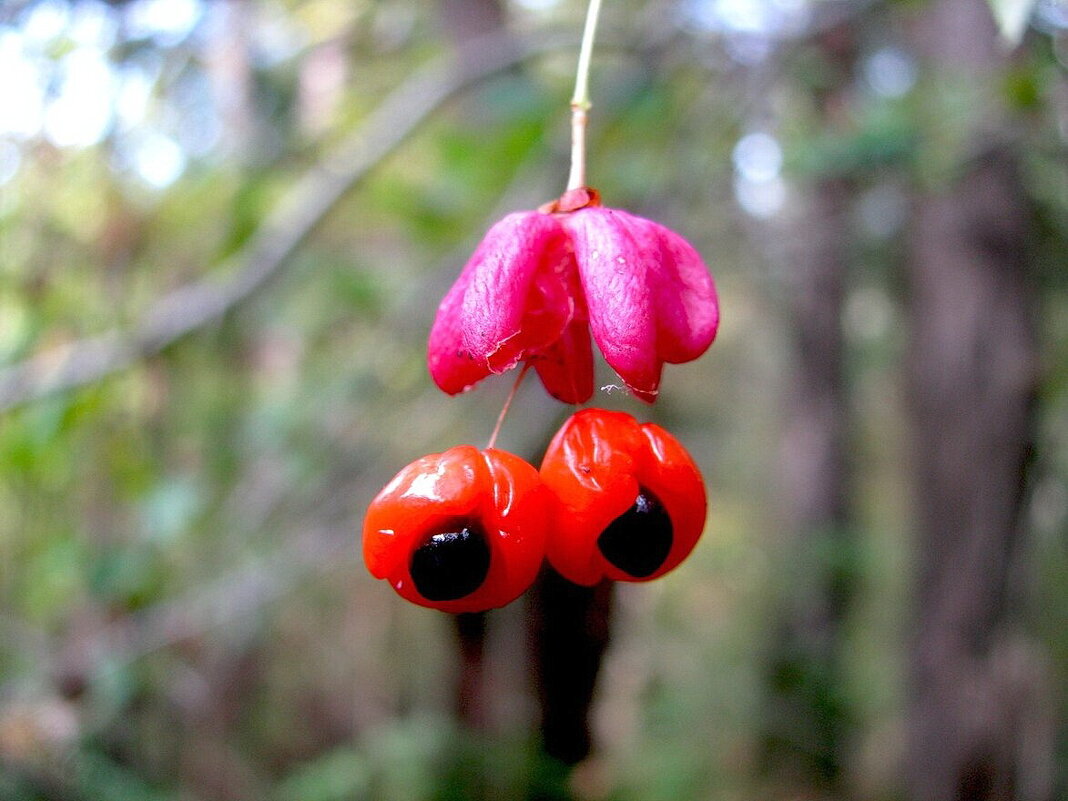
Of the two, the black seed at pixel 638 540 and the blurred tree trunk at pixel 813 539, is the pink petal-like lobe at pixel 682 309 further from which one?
the blurred tree trunk at pixel 813 539

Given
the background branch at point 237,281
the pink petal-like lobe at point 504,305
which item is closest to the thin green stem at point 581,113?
the pink petal-like lobe at point 504,305

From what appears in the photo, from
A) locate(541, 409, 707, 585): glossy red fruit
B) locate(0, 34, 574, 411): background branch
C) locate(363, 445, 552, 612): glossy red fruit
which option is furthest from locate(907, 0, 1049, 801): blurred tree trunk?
locate(363, 445, 552, 612): glossy red fruit

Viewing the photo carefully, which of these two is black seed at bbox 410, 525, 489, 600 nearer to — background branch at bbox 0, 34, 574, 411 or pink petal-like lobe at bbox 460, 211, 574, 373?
pink petal-like lobe at bbox 460, 211, 574, 373

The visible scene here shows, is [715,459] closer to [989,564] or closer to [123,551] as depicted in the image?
[989,564]

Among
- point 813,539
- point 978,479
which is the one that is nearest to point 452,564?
point 978,479

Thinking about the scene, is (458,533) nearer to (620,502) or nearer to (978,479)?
(620,502)

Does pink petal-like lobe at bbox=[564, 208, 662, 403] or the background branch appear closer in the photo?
pink petal-like lobe at bbox=[564, 208, 662, 403]

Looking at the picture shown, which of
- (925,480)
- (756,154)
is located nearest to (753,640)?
(925,480)
